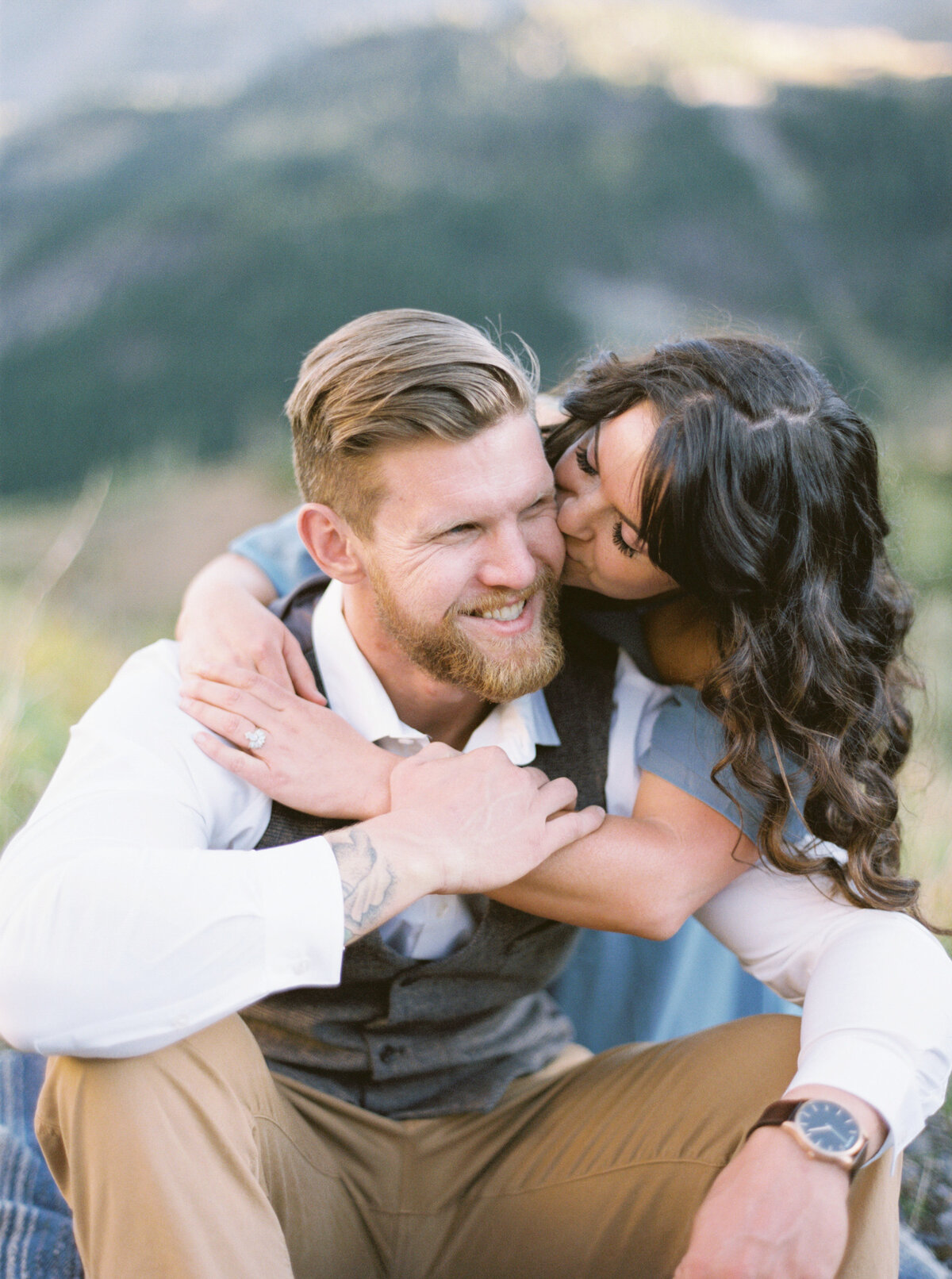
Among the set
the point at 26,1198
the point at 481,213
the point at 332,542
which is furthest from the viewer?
the point at 481,213

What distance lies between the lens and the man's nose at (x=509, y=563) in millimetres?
1994

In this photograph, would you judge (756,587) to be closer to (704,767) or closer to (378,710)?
(704,767)

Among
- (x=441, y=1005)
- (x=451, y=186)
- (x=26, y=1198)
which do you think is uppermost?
(x=451, y=186)

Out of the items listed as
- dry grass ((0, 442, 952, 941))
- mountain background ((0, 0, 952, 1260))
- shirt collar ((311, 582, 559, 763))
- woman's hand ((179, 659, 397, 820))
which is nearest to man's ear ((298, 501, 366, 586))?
shirt collar ((311, 582, 559, 763))

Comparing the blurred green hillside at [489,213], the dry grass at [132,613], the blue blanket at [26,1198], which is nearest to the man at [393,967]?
the blue blanket at [26,1198]

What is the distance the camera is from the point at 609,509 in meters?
2.00

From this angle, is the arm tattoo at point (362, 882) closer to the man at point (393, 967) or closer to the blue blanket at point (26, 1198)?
the man at point (393, 967)

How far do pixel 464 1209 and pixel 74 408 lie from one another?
6.00 m

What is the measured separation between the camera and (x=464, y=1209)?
208 cm

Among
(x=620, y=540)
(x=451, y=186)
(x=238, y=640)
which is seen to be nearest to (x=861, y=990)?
(x=620, y=540)

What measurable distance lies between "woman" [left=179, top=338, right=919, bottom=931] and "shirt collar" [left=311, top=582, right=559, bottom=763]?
0.10m

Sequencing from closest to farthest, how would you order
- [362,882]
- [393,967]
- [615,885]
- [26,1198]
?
[362,882] < [615,885] < [393,967] < [26,1198]

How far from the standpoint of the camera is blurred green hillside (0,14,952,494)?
7.14 metres

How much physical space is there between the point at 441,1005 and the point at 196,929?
681 millimetres
